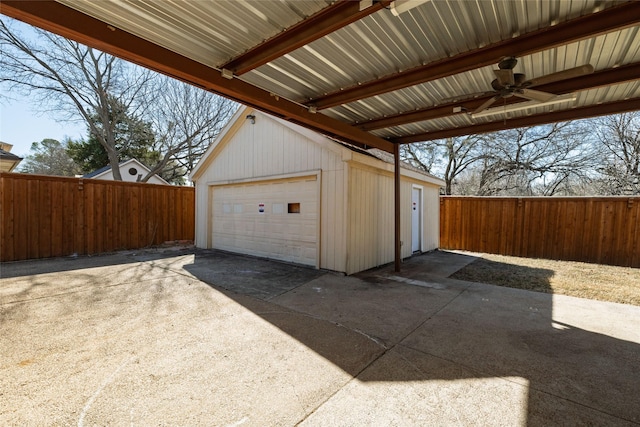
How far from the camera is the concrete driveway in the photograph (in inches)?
77.9

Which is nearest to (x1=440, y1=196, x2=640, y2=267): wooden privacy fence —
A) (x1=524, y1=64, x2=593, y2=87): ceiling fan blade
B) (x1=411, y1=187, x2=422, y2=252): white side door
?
(x1=411, y1=187, x2=422, y2=252): white side door

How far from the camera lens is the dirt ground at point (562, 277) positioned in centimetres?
491

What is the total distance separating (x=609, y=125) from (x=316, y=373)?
17606 mm

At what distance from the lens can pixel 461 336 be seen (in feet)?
10.4

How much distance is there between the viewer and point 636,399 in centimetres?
214

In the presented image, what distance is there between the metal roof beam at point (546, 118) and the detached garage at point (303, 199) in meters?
1.57

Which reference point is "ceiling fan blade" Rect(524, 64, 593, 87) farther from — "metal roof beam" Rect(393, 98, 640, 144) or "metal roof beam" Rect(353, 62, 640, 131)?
"metal roof beam" Rect(393, 98, 640, 144)

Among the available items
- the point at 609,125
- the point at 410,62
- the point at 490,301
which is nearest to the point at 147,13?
the point at 410,62

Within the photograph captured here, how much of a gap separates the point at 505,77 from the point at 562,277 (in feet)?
16.4

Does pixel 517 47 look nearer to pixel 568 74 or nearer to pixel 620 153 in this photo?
pixel 568 74

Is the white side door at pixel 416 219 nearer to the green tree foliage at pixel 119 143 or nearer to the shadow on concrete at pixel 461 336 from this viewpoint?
the shadow on concrete at pixel 461 336

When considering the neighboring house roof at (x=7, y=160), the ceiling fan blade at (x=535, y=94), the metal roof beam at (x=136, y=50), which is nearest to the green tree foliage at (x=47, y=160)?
the neighboring house roof at (x=7, y=160)

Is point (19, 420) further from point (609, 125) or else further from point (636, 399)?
point (609, 125)

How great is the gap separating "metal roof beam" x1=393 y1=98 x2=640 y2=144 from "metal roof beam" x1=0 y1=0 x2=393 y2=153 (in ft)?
10.5
